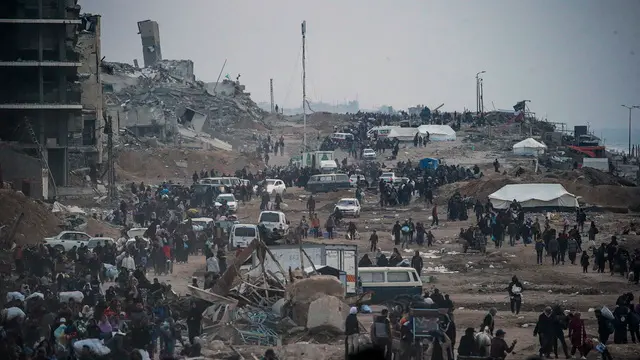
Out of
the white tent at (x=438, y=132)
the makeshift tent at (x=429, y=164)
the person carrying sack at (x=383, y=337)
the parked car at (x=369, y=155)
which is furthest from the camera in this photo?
the white tent at (x=438, y=132)

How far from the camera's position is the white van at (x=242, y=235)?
119 feet

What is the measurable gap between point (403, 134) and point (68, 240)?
44.6 meters

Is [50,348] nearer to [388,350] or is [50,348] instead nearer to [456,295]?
[388,350]

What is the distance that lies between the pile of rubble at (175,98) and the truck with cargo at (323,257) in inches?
2021

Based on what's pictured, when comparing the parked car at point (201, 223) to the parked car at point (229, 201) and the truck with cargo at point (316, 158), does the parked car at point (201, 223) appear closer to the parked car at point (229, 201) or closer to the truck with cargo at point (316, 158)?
the parked car at point (229, 201)

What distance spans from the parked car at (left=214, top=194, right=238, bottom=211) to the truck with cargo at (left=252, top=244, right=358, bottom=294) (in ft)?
66.1

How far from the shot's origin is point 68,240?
34125mm

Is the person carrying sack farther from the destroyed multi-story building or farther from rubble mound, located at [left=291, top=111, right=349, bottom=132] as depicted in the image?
rubble mound, located at [left=291, top=111, right=349, bottom=132]

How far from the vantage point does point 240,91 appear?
105125mm

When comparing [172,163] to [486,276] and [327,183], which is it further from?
[486,276]

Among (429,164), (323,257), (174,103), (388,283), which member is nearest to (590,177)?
(429,164)

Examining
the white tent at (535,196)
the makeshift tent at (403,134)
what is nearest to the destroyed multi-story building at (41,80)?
the white tent at (535,196)

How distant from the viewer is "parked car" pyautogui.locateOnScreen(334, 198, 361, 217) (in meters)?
47.8

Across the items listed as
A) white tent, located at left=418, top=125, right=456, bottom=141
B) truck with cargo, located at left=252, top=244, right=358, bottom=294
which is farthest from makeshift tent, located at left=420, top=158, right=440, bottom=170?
truck with cargo, located at left=252, top=244, right=358, bottom=294
